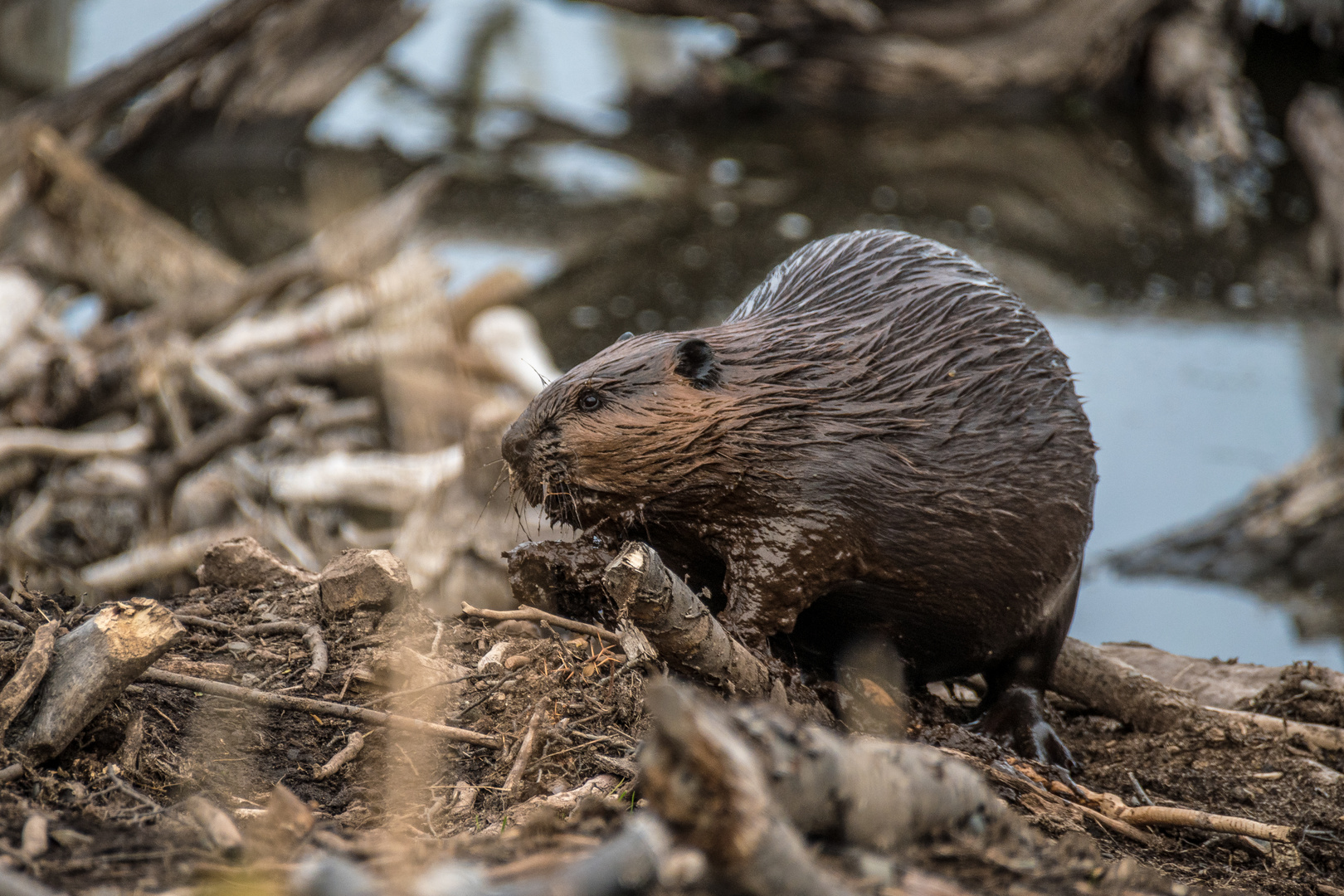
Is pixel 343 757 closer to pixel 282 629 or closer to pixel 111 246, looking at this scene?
pixel 282 629

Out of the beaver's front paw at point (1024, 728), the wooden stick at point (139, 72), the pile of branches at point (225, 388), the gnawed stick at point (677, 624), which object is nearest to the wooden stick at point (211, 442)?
the pile of branches at point (225, 388)

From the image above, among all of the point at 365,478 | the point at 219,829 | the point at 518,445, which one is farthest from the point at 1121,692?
the point at 365,478

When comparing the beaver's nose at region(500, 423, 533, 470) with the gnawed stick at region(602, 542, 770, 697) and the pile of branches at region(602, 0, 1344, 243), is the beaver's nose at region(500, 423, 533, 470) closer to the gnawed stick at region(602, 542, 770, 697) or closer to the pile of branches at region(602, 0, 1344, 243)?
the gnawed stick at region(602, 542, 770, 697)

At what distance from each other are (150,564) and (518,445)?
3031 mm

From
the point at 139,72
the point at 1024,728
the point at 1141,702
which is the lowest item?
the point at 1141,702

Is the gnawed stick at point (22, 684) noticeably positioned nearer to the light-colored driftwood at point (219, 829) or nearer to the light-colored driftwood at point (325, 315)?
the light-colored driftwood at point (219, 829)

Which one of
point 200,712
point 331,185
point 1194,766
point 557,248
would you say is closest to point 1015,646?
point 1194,766

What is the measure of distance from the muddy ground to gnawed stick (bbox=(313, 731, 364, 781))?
18mm

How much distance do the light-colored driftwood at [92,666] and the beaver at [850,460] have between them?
107 cm

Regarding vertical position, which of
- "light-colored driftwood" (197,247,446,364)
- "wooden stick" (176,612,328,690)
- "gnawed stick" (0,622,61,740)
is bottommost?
"light-colored driftwood" (197,247,446,364)

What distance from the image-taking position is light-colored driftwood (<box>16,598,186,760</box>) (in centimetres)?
232

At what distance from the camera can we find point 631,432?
121 inches

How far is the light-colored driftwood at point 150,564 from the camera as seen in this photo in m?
5.34

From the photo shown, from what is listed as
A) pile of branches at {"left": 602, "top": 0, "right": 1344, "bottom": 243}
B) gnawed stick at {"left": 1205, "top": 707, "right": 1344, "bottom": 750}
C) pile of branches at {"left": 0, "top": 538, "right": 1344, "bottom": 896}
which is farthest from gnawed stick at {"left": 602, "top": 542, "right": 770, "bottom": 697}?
pile of branches at {"left": 602, "top": 0, "right": 1344, "bottom": 243}
